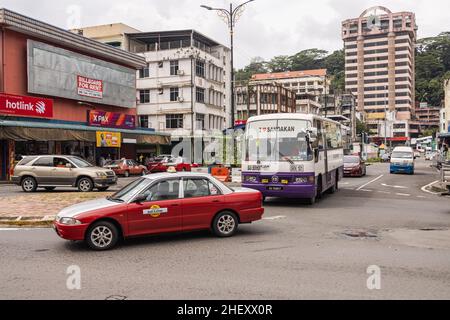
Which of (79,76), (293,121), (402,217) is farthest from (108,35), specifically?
(402,217)

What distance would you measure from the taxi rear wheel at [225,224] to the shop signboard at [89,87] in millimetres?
30037

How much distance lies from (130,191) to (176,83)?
45.4 meters

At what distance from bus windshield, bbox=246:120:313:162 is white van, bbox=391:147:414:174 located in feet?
76.0

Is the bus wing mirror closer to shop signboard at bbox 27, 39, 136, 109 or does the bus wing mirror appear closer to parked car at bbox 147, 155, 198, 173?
parked car at bbox 147, 155, 198, 173

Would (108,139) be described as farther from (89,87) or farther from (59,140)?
(89,87)

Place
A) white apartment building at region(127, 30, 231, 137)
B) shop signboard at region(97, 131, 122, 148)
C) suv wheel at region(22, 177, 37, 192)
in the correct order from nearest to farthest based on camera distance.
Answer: suv wheel at region(22, 177, 37, 192), shop signboard at region(97, 131, 122, 148), white apartment building at region(127, 30, 231, 137)

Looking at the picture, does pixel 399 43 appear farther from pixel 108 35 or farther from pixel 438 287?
pixel 438 287

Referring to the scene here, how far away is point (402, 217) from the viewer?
1242 cm

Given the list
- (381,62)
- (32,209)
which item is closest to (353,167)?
(32,209)

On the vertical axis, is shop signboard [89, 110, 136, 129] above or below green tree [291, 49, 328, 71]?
below

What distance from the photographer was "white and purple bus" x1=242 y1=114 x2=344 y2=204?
14.6 m

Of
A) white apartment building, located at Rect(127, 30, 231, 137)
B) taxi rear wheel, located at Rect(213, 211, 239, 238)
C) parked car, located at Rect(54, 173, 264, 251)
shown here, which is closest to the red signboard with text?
white apartment building, located at Rect(127, 30, 231, 137)

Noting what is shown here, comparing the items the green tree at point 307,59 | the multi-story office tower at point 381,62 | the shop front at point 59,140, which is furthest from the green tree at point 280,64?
the shop front at point 59,140

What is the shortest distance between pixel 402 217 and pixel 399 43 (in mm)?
150789
